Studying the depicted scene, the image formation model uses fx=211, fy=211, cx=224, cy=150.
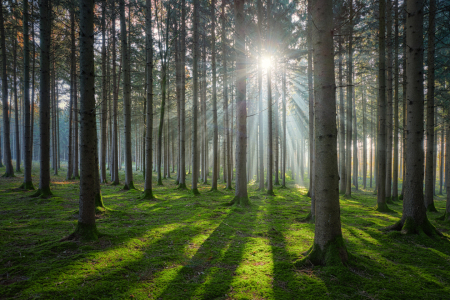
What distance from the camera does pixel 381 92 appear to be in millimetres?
9391

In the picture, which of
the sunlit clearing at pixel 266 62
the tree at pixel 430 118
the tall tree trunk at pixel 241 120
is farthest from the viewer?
the sunlit clearing at pixel 266 62

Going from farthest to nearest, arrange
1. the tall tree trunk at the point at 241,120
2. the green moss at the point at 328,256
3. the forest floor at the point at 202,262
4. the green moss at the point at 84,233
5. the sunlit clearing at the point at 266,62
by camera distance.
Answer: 1. the sunlit clearing at the point at 266,62
2. the tall tree trunk at the point at 241,120
3. the green moss at the point at 84,233
4. the green moss at the point at 328,256
5. the forest floor at the point at 202,262

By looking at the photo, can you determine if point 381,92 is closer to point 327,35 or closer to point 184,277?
point 327,35

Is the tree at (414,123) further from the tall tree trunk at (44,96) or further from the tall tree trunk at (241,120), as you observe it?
the tall tree trunk at (44,96)

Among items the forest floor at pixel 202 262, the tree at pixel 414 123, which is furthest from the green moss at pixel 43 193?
the tree at pixel 414 123

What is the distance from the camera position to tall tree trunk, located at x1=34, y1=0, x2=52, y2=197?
8633 millimetres

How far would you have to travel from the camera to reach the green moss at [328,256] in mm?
3561

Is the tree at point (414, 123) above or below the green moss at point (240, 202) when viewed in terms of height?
above

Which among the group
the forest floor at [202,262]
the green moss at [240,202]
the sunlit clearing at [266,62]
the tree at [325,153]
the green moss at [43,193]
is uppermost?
the sunlit clearing at [266,62]

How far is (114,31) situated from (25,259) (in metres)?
14.0

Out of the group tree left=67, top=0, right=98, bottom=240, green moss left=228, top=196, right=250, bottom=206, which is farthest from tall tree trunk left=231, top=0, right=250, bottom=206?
tree left=67, top=0, right=98, bottom=240

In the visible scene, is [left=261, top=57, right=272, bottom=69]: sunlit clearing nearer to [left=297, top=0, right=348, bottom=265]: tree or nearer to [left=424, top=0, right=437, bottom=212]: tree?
[left=424, top=0, right=437, bottom=212]: tree

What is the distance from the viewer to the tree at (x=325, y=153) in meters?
3.66

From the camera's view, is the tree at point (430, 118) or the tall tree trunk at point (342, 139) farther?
the tall tree trunk at point (342, 139)
